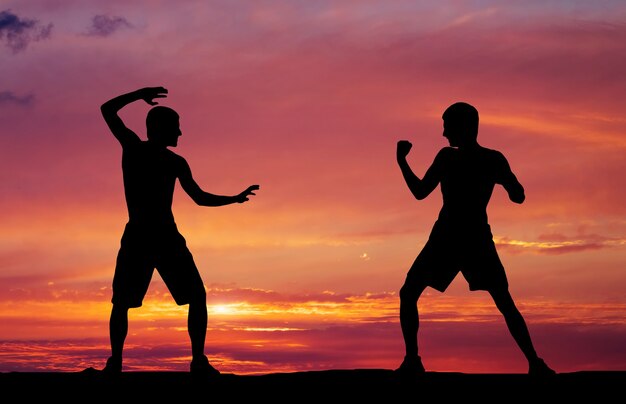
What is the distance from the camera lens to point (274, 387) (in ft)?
33.8

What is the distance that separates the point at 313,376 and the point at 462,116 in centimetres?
335

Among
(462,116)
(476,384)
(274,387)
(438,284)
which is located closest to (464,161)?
(462,116)

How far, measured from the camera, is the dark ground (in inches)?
388

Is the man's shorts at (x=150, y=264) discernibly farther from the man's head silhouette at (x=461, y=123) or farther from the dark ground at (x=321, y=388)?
the man's head silhouette at (x=461, y=123)

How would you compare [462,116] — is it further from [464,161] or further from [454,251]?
[454,251]

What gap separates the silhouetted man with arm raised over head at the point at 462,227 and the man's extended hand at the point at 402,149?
0.01m

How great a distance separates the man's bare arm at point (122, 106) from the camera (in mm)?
10906

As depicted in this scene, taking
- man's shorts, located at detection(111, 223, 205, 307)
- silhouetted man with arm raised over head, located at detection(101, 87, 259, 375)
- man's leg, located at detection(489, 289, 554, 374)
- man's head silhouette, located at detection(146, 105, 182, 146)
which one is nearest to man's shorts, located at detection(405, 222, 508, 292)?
man's leg, located at detection(489, 289, 554, 374)

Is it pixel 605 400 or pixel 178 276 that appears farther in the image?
pixel 178 276

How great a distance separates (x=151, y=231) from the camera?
10977mm

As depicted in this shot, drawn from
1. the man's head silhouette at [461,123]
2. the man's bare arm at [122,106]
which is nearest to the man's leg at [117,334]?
the man's bare arm at [122,106]

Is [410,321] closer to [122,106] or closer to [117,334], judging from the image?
[117,334]

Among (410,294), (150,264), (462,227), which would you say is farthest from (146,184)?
(462,227)

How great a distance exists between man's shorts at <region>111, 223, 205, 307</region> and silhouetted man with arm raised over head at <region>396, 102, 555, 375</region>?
248cm
